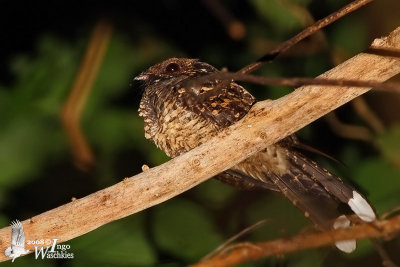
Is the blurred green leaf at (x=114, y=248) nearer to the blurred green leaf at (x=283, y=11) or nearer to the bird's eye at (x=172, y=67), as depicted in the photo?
the bird's eye at (x=172, y=67)

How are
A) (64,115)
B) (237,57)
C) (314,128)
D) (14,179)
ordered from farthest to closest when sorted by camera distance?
(237,57) < (314,128) < (14,179) < (64,115)

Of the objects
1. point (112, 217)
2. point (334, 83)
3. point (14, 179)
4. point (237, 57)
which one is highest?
point (237, 57)

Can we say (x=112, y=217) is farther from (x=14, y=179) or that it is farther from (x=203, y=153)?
(x=14, y=179)

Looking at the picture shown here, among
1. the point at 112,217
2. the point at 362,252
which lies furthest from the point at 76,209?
the point at 362,252

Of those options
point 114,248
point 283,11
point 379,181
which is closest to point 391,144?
point 379,181

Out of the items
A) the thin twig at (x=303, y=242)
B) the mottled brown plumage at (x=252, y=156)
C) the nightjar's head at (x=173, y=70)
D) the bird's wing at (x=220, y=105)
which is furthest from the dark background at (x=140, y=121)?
the thin twig at (x=303, y=242)

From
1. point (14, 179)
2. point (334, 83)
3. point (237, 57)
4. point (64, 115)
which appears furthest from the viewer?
point (237, 57)
